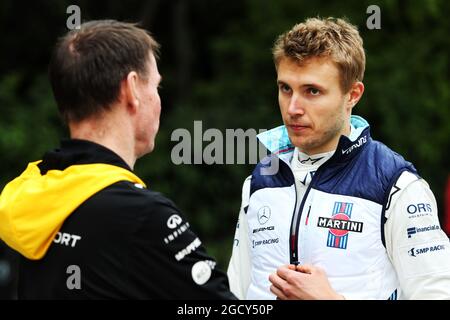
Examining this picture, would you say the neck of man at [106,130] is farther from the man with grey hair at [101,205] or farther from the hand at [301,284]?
the hand at [301,284]

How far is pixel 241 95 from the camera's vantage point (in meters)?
9.49

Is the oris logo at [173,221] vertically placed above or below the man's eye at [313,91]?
below

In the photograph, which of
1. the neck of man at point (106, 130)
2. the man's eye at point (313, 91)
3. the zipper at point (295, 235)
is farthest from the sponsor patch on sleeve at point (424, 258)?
the neck of man at point (106, 130)

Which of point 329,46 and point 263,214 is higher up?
point 329,46

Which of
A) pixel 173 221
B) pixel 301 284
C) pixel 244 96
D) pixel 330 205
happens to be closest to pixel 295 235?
pixel 330 205

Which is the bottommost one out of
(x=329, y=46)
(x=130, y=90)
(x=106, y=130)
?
(x=106, y=130)

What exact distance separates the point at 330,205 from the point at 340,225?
0.31 feet

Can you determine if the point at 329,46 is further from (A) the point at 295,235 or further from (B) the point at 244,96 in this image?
(B) the point at 244,96

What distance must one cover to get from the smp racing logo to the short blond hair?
0.50 metres

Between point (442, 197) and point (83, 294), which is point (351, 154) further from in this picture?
point (442, 197)

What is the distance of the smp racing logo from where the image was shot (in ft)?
9.42

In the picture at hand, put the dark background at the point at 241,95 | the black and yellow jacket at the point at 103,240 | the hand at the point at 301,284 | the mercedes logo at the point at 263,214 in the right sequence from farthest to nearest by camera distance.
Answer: the dark background at the point at 241,95, the mercedes logo at the point at 263,214, the hand at the point at 301,284, the black and yellow jacket at the point at 103,240

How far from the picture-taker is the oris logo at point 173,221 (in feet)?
7.16
